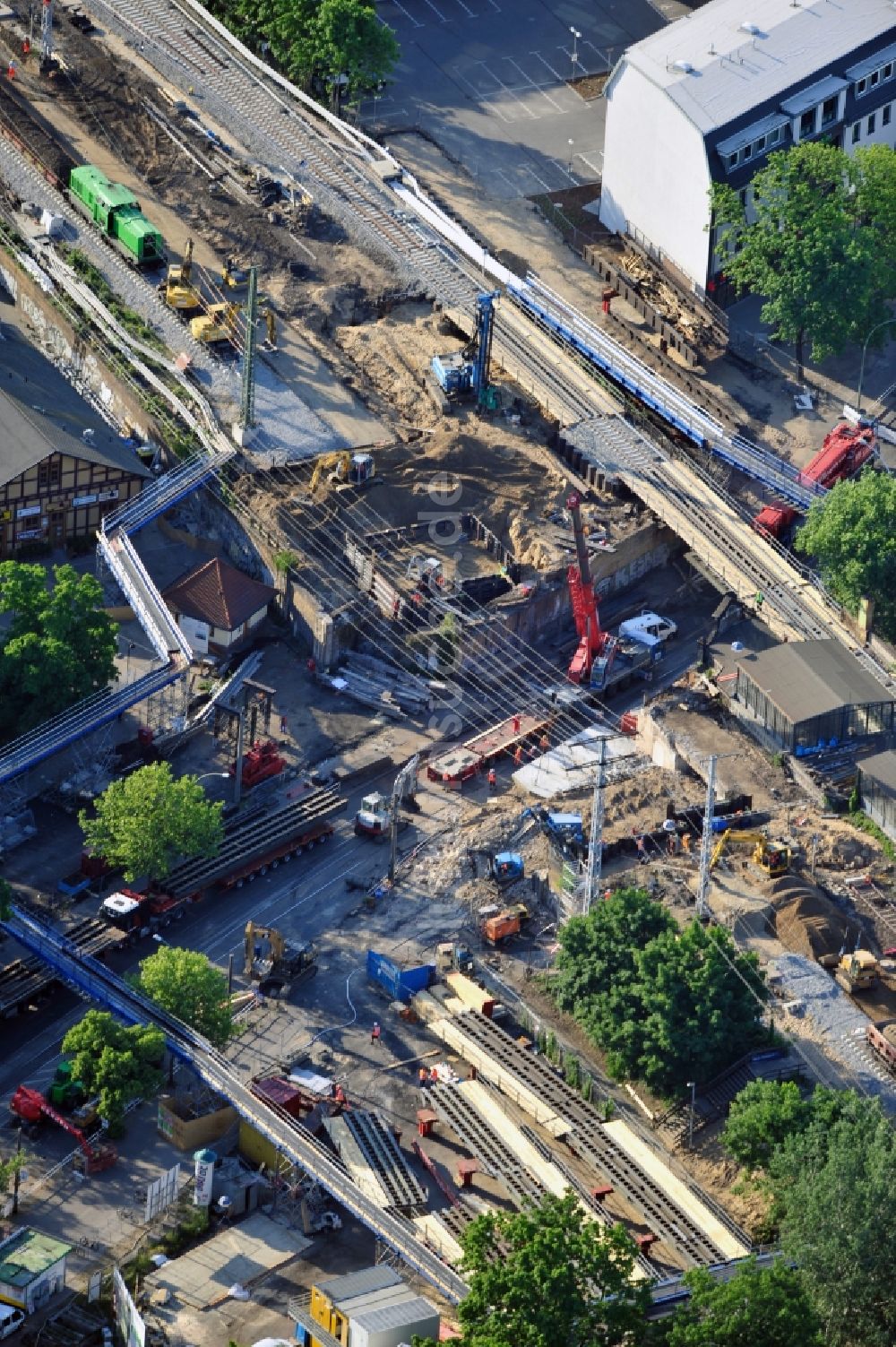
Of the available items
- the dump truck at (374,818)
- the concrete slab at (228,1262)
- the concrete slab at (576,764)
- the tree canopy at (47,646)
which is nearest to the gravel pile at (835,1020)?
the concrete slab at (576,764)

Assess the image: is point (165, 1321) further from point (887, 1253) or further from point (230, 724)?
point (230, 724)

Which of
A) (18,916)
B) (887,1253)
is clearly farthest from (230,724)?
(887,1253)

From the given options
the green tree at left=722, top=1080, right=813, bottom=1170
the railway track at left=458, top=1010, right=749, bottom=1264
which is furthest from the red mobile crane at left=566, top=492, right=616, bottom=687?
the green tree at left=722, top=1080, right=813, bottom=1170

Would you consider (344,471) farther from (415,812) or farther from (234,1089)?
(234,1089)

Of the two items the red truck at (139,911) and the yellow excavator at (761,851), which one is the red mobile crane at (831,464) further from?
the red truck at (139,911)

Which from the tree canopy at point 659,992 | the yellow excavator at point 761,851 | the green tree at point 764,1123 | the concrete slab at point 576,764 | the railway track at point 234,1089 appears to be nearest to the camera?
the railway track at point 234,1089
